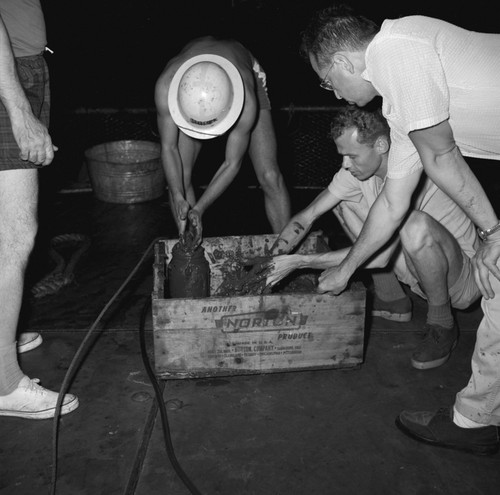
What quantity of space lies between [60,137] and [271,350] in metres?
5.20

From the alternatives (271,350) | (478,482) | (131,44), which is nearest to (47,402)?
(271,350)

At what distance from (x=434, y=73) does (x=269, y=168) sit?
6.72 feet

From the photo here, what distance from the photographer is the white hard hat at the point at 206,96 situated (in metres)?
3.12

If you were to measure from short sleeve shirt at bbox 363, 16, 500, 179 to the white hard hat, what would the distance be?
1300 millimetres

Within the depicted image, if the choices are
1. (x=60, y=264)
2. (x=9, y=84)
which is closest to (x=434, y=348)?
(x=9, y=84)

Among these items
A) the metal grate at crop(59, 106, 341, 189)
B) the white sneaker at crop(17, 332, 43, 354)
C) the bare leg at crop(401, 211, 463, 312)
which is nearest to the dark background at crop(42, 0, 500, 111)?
the metal grate at crop(59, 106, 341, 189)

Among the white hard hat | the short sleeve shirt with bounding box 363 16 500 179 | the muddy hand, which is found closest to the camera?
the short sleeve shirt with bounding box 363 16 500 179

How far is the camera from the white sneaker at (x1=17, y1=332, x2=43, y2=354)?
3.14 meters

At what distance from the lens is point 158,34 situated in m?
10.7

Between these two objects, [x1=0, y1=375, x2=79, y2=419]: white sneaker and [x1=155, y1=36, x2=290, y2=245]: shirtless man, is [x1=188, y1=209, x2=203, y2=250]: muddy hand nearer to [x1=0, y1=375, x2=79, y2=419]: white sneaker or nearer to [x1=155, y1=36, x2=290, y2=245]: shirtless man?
[x1=155, y1=36, x2=290, y2=245]: shirtless man

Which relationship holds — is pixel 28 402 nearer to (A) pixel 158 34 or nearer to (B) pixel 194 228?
(B) pixel 194 228

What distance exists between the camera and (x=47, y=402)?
2609 millimetres

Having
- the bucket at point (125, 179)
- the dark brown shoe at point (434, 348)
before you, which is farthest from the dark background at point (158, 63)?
the dark brown shoe at point (434, 348)

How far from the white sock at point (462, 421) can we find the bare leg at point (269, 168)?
1.96 m
